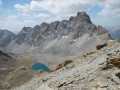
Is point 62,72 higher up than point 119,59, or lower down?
lower down

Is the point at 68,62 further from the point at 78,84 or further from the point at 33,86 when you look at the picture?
the point at 78,84

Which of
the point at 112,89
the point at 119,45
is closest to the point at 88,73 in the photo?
the point at 112,89

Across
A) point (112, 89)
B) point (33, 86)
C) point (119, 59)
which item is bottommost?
point (33, 86)

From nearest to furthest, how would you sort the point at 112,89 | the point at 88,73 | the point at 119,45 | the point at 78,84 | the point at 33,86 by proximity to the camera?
1. the point at 112,89
2. the point at 78,84
3. the point at 88,73
4. the point at 33,86
5. the point at 119,45

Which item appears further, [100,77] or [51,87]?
[51,87]

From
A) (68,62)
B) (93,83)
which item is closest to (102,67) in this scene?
(93,83)

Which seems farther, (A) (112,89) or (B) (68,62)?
(B) (68,62)

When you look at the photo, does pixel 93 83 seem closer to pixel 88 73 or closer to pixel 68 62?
pixel 88 73

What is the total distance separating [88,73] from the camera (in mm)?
36188

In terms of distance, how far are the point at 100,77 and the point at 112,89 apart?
11.3ft

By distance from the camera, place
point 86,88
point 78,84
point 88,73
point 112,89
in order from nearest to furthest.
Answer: point 112,89 < point 86,88 < point 78,84 < point 88,73

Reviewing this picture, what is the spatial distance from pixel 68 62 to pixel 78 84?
1944 centimetres

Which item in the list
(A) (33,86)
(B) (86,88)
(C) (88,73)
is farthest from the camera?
(A) (33,86)

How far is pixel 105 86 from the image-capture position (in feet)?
99.5
